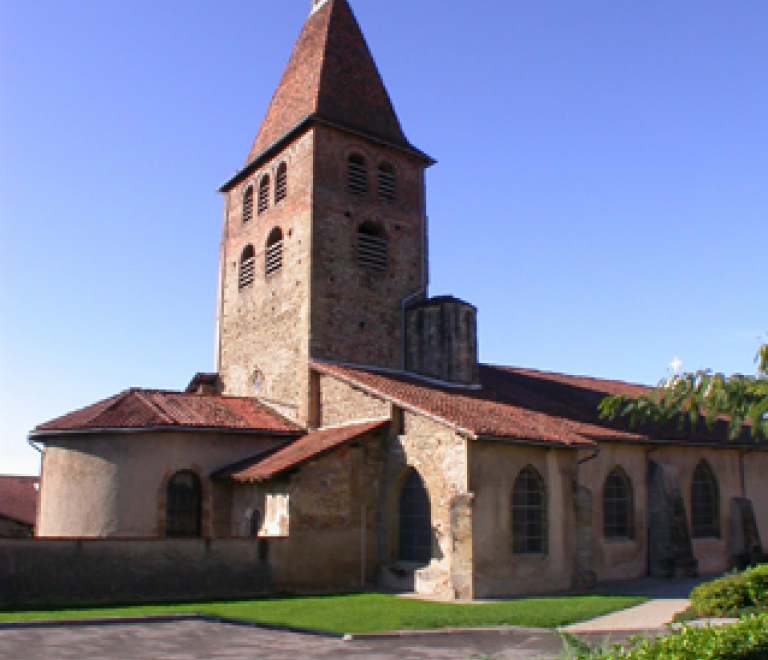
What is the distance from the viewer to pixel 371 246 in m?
→ 25.0

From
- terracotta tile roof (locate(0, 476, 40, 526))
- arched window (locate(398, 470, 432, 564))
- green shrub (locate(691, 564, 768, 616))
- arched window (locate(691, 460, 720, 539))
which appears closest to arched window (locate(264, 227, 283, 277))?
arched window (locate(398, 470, 432, 564))

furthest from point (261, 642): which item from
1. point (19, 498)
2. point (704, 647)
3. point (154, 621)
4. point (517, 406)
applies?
point (19, 498)

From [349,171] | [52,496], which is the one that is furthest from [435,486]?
[349,171]

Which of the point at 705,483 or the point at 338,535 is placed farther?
the point at 705,483

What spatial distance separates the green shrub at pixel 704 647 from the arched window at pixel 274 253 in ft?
61.5

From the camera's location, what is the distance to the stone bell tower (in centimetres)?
2341

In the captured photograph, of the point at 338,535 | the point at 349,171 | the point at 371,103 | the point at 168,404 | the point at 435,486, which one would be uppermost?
the point at 371,103

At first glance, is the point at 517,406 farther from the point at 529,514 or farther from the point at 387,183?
the point at 387,183

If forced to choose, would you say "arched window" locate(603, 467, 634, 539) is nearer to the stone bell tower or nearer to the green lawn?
the green lawn

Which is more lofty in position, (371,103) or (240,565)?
(371,103)

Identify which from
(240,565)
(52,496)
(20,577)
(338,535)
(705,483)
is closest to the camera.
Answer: (20,577)

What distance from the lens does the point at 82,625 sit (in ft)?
42.0

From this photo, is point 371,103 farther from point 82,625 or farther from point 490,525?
point 82,625

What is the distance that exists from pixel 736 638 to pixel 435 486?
34.0 ft
